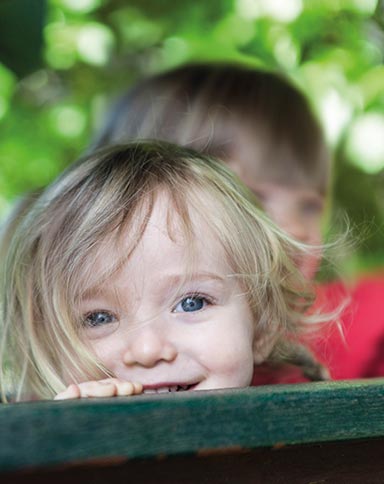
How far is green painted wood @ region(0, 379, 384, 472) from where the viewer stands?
0.55m

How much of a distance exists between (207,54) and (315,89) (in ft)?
1.40

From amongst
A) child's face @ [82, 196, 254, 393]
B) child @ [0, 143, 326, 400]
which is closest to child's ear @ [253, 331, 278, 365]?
child @ [0, 143, 326, 400]

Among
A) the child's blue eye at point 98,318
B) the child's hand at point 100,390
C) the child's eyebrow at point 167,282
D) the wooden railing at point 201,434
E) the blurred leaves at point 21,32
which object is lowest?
the wooden railing at point 201,434

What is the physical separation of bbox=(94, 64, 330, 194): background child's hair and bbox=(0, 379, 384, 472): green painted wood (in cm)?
127

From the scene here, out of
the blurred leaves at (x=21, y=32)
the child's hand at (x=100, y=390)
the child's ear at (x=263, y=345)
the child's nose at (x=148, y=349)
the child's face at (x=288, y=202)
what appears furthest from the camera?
the child's face at (x=288, y=202)

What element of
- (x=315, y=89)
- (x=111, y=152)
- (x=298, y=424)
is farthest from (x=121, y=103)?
(x=298, y=424)

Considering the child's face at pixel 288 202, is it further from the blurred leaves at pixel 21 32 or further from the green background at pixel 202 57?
the blurred leaves at pixel 21 32

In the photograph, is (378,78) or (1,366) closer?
(1,366)

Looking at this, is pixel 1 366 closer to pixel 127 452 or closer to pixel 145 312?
pixel 145 312

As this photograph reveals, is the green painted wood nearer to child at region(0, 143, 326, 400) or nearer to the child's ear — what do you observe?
child at region(0, 143, 326, 400)

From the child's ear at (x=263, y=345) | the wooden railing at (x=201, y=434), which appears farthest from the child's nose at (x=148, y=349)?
the wooden railing at (x=201, y=434)

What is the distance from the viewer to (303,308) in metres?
1.48

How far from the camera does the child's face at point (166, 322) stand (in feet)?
3.86

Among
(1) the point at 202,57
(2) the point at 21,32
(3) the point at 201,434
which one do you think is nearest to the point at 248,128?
(1) the point at 202,57
